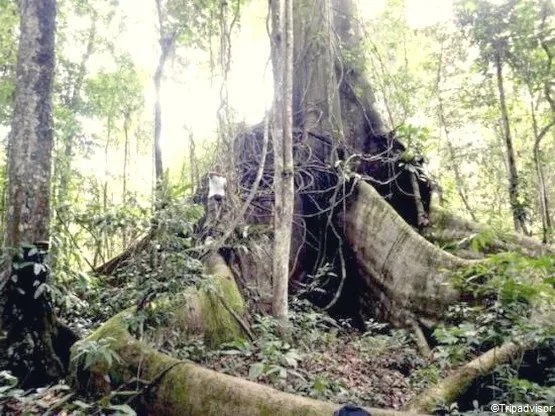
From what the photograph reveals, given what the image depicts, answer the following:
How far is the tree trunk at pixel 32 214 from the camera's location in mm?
3379

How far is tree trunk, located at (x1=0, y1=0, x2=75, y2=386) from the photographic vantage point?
11.1 ft

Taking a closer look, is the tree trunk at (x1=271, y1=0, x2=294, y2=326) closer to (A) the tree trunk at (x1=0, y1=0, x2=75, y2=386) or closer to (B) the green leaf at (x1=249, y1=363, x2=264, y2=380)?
(B) the green leaf at (x1=249, y1=363, x2=264, y2=380)

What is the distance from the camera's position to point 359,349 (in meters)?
4.92

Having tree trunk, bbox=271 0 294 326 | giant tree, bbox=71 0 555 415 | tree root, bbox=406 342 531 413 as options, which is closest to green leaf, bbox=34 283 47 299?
giant tree, bbox=71 0 555 415

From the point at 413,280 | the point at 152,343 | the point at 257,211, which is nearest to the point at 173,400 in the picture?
the point at 152,343

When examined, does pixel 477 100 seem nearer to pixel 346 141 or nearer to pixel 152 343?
pixel 346 141

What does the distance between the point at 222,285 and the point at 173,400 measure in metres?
1.96

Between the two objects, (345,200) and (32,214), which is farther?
(345,200)

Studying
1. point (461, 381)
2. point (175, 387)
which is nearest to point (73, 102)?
point (175, 387)

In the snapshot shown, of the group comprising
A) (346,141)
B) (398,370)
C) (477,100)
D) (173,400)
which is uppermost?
(477,100)

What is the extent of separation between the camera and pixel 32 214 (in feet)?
11.5

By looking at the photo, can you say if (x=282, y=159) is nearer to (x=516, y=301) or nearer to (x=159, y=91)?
(x=159, y=91)

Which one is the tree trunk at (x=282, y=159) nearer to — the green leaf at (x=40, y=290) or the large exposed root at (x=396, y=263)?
the large exposed root at (x=396, y=263)

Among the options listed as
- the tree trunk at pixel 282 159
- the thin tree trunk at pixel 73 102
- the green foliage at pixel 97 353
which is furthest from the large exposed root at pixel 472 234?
the thin tree trunk at pixel 73 102
